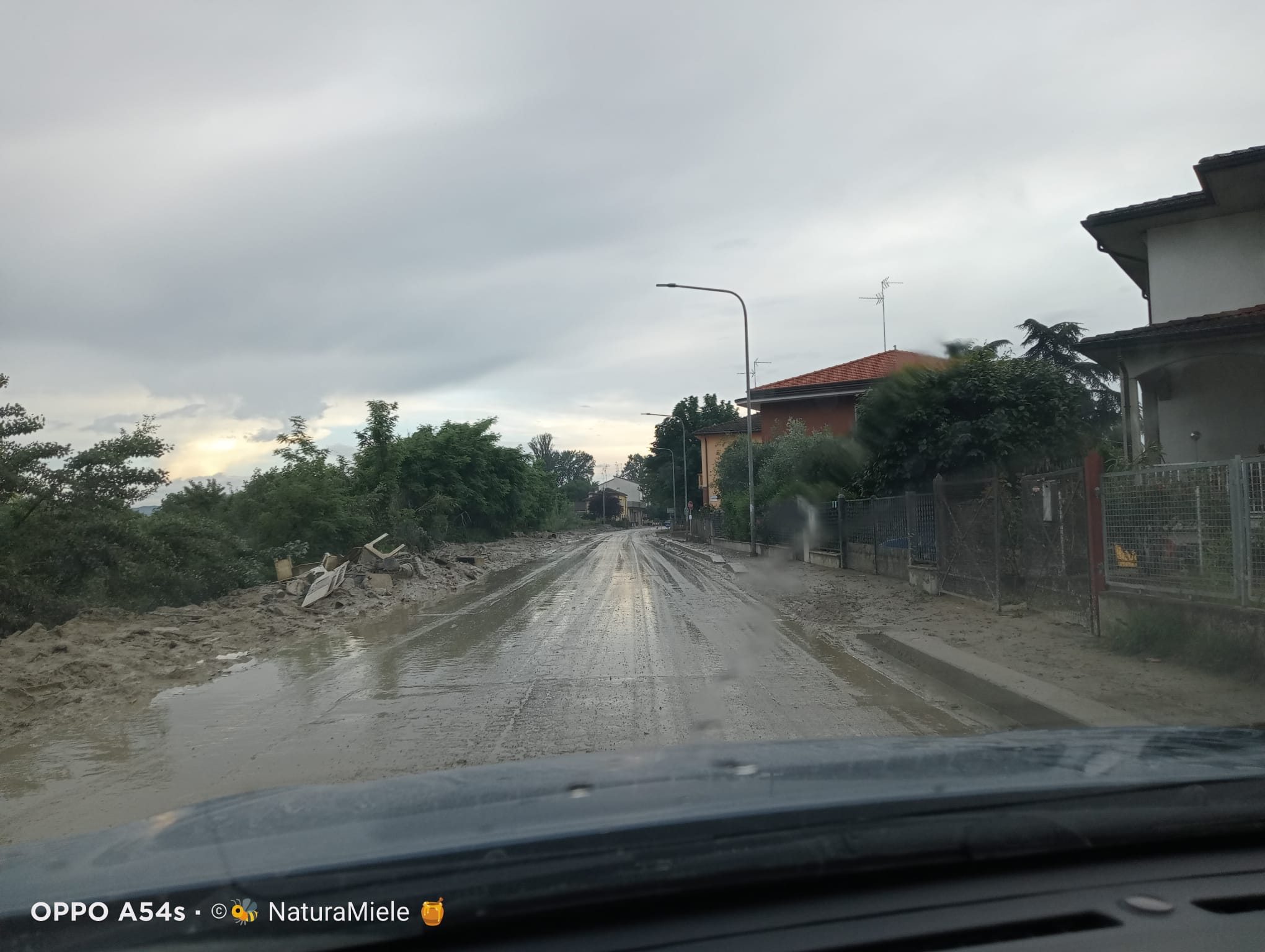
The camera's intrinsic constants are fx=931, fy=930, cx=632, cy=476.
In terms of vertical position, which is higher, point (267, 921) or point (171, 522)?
point (171, 522)

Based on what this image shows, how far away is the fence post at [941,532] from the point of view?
623 inches

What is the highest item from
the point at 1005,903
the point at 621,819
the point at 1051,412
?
the point at 1051,412

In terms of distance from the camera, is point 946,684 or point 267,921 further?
Answer: point 946,684

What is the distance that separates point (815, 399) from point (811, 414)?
3.32 ft

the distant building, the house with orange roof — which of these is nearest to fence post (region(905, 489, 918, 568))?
the house with orange roof

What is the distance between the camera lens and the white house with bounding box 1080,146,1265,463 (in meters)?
15.1

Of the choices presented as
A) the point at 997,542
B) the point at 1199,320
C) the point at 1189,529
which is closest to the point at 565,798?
the point at 1189,529

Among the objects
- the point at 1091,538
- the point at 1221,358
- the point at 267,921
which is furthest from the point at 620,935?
the point at 1221,358

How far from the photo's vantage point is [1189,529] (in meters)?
8.88

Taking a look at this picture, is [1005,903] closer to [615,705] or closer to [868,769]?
[868,769]

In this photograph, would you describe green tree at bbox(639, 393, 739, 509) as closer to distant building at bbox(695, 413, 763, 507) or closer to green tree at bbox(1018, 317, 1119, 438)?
distant building at bbox(695, 413, 763, 507)

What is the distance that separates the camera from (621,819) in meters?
2.36

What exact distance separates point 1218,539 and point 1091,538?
2010mm

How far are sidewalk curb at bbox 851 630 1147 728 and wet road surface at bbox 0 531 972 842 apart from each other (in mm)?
552
